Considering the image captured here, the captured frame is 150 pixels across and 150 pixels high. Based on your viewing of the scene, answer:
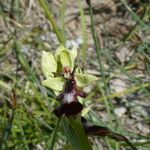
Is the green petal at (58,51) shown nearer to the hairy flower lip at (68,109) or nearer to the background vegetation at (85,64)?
the hairy flower lip at (68,109)

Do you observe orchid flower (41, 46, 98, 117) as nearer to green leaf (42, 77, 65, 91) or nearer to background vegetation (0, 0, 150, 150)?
green leaf (42, 77, 65, 91)

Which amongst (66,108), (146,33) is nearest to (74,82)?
(66,108)

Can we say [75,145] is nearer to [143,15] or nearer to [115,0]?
[143,15]

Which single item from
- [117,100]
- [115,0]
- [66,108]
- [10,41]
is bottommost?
[117,100]

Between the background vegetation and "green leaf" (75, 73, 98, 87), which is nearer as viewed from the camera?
"green leaf" (75, 73, 98, 87)

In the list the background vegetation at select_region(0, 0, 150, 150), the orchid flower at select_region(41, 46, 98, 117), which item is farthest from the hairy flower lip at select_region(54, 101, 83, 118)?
the background vegetation at select_region(0, 0, 150, 150)

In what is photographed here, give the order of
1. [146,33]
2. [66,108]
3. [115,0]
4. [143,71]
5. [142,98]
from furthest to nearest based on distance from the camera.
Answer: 1. [115,0]
2. [146,33]
3. [143,71]
4. [142,98]
5. [66,108]
